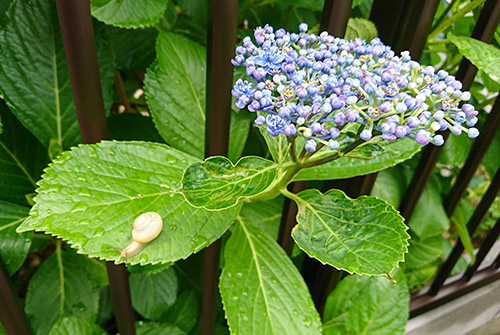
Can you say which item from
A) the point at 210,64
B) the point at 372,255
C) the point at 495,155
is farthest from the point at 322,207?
the point at 495,155

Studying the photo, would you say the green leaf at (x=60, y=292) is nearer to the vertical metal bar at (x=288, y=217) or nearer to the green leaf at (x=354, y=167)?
the vertical metal bar at (x=288, y=217)

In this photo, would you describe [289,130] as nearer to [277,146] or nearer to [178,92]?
[277,146]

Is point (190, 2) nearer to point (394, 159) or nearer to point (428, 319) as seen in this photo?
point (394, 159)

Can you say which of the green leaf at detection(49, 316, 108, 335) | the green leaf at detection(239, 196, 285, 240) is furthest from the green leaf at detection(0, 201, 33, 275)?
the green leaf at detection(239, 196, 285, 240)

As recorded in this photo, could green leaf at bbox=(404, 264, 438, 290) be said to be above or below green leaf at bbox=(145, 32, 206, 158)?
below

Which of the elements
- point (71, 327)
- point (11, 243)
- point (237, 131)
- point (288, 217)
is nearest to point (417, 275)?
point (288, 217)

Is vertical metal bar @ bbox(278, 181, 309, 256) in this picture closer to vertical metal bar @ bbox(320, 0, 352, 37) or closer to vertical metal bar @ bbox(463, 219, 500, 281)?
vertical metal bar @ bbox(320, 0, 352, 37)
